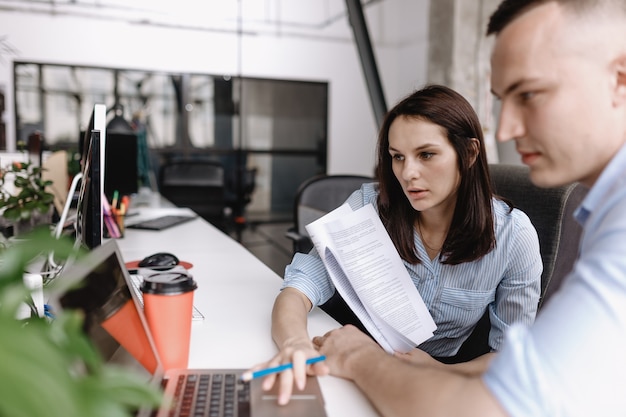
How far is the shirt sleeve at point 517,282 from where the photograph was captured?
119 cm

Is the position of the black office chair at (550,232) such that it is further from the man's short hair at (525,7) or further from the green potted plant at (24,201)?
the green potted plant at (24,201)

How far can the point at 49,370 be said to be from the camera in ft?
1.01

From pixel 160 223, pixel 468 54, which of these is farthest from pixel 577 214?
pixel 468 54

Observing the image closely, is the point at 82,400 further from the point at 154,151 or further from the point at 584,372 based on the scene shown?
the point at 154,151

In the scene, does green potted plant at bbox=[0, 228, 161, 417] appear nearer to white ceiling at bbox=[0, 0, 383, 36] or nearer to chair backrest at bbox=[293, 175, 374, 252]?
chair backrest at bbox=[293, 175, 374, 252]

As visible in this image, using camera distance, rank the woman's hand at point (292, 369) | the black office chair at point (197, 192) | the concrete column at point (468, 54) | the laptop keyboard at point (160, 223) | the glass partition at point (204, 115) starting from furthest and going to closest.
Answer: the glass partition at point (204, 115), the concrete column at point (468, 54), the black office chair at point (197, 192), the laptop keyboard at point (160, 223), the woman's hand at point (292, 369)

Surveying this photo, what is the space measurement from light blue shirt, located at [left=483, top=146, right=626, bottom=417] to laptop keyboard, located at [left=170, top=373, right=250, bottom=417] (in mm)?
366

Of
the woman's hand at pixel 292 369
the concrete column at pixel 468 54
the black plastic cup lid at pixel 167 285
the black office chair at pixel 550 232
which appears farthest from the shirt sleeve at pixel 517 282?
the concrete column at pixel 468 54

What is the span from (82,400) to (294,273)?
93 cm

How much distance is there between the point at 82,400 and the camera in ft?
1.01

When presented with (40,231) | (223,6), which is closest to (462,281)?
(40,231)

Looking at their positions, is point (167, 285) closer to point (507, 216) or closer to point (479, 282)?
point (479, 282)

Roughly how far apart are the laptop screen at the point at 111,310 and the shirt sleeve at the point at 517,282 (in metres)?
0.81

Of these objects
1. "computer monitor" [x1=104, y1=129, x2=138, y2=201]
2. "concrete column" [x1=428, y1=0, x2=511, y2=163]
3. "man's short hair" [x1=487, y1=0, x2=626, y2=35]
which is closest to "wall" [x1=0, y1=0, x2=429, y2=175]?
"concrete column" [x1=428, y1=0, x2=511, y2=163]
